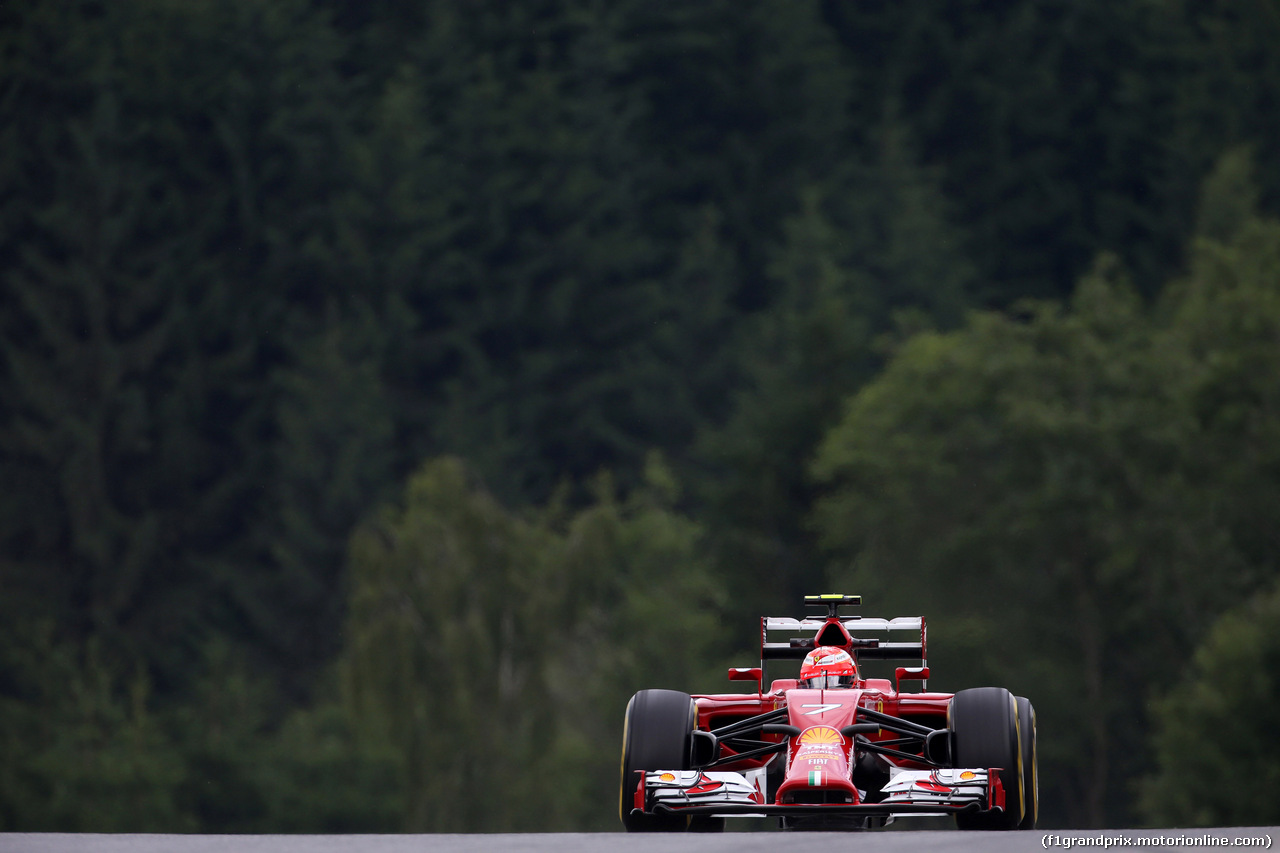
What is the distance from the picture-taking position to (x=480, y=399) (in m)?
111

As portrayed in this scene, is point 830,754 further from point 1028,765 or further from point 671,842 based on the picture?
point 671,842

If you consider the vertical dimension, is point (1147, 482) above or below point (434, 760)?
above

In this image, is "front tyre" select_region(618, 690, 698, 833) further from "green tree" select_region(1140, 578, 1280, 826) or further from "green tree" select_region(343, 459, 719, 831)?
"green tree" select_region(343, 459, 719, 831)

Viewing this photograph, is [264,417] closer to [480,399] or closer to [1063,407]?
[480,399]

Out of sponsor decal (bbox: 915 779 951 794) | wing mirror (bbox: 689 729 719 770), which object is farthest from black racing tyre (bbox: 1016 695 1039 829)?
wing mirror (bbox: 689 729 719 770)

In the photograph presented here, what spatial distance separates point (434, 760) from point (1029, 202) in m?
67.1

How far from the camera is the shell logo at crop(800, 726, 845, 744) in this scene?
1255 centimetres

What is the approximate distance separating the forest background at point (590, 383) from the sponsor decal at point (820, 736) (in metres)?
34.9

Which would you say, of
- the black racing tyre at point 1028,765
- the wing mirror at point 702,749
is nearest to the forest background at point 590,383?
the black racing tyre at point 1028,765

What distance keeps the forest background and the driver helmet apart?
33.8 meters

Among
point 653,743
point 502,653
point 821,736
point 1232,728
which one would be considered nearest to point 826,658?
point 821,736

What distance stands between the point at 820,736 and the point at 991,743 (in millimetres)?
883

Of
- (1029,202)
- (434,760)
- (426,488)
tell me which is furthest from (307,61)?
(434,760)

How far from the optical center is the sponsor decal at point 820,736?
494 inches
